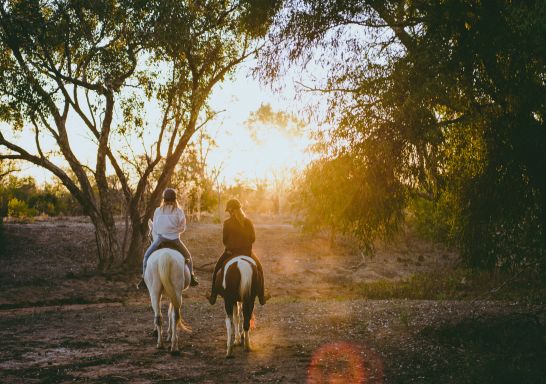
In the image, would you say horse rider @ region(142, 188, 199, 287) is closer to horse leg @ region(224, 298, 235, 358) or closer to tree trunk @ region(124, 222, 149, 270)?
horse leg @ region(224, 298, 235, 358)

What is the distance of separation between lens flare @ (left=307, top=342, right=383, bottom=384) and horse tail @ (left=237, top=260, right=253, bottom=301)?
1.38m

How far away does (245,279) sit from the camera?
318 inches

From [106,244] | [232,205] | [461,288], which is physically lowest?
[461,288]

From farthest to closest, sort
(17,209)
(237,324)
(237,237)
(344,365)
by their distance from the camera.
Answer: (17,209) < (237,324) < (237,237) < (344,365)

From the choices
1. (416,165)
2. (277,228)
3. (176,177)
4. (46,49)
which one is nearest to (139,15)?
(46,49)

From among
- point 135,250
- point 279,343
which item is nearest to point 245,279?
point 279,343

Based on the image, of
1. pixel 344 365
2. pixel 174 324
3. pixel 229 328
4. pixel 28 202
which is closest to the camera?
pixel 344 365

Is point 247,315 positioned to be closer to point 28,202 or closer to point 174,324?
point 174,324

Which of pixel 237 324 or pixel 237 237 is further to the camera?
pixel 237 324

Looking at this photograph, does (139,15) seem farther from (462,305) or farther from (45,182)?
(45,182)

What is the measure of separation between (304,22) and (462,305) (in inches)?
281

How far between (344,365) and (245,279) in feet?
6.35

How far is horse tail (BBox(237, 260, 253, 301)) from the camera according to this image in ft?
26.4

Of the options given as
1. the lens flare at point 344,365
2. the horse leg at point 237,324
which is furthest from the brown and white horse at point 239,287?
the lens flare at point 344,365
